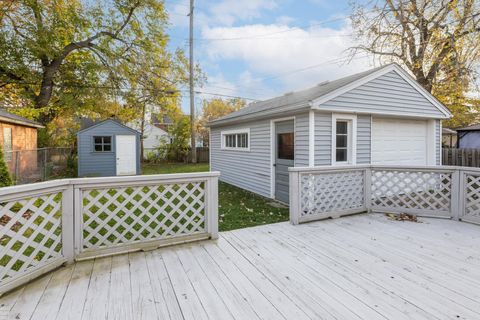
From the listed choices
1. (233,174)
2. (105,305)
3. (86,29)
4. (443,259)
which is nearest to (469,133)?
(233,174)

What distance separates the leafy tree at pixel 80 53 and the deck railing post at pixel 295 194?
463 inches

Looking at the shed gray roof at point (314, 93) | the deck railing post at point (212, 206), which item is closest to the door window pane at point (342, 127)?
the shed gray roof at point (314, 93)

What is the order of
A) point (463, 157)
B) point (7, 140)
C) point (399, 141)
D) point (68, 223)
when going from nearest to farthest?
point (68, 223) < point (399, 141) < point (7, 140) < point (463, 157)

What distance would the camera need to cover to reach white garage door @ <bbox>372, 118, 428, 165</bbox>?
636cm

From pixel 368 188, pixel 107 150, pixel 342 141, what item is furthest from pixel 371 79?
pixel 107 150

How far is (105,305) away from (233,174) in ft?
22.4

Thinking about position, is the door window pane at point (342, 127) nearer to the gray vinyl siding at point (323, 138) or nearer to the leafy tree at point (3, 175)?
the gray vinyl siding at point (323, 138)

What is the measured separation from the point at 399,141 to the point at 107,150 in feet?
38.1

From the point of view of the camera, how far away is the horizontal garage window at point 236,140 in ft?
25.5

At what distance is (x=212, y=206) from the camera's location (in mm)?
3535

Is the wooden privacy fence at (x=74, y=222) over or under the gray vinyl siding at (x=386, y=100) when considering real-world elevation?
under

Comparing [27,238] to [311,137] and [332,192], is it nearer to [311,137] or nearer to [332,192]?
[332,192]

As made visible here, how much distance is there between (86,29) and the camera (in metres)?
12.1

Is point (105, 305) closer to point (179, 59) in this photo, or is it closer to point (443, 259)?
point (443, 259)
